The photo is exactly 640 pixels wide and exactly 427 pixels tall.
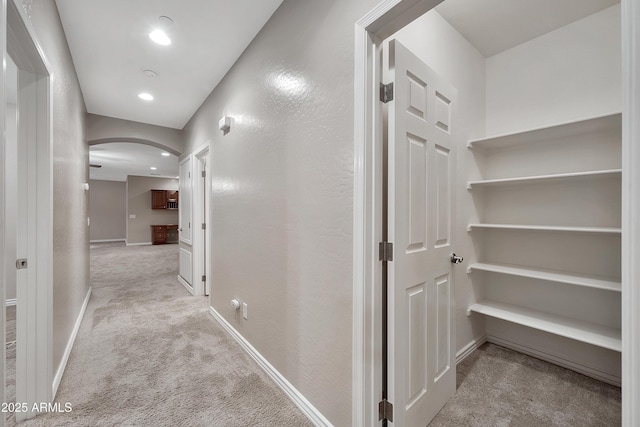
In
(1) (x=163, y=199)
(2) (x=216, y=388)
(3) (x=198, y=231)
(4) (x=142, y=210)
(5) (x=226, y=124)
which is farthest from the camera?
(1) (x=163, y=199)

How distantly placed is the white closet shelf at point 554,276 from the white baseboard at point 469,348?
64cm

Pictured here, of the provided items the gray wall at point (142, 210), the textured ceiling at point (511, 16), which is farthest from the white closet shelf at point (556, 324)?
the gray wall at point (142, 210)

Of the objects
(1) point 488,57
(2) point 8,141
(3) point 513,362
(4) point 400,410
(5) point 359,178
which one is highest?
(1) point 488,57

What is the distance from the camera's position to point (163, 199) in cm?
1045

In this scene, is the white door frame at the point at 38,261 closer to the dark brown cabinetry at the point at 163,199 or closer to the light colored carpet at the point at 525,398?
the light colored carpet at the point at 525,398

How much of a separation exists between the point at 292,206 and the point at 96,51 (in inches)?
95.1

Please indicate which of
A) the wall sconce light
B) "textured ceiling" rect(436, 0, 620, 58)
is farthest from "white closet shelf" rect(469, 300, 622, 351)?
the wall sconce light

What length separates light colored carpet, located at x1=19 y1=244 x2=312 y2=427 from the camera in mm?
1629

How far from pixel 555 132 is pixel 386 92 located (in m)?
1.62

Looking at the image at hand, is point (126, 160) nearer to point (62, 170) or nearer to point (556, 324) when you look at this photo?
point (62, 170)

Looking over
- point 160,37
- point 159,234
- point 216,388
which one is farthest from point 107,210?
point 216,388

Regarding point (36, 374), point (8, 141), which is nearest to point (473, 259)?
point (36, 374)

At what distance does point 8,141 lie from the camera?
3436mm

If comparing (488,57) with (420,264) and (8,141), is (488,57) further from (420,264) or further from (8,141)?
(8,141)
